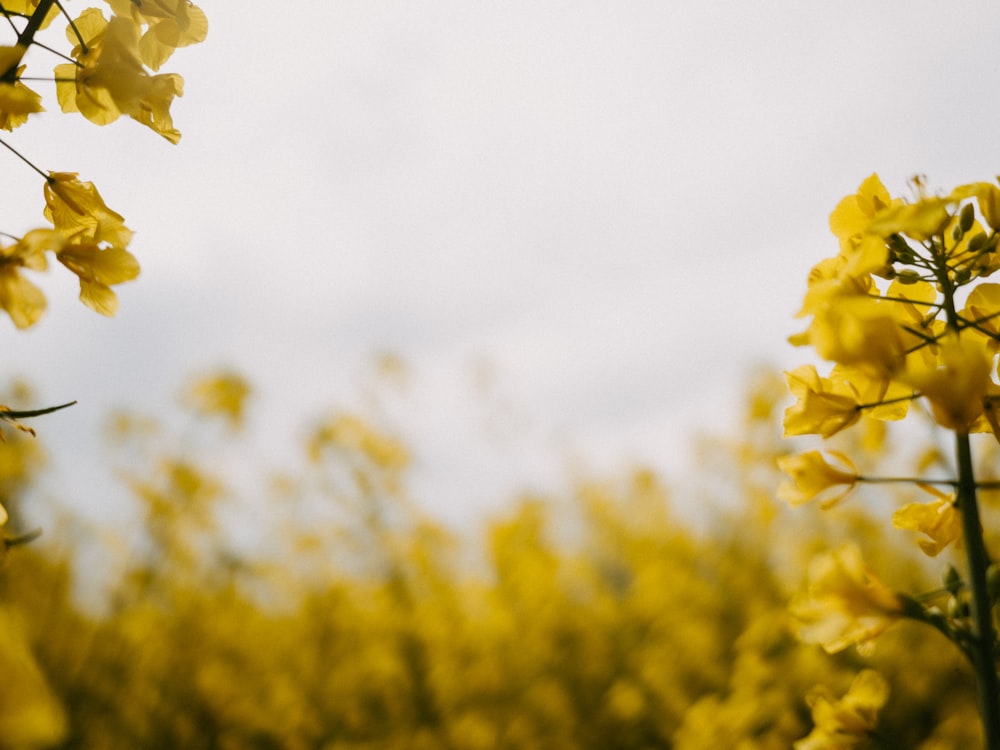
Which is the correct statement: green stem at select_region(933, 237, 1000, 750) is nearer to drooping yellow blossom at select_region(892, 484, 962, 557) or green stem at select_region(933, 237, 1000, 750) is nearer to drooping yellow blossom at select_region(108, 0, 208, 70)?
drooping yellow blossom at select_region(892, 484, 962, 557)

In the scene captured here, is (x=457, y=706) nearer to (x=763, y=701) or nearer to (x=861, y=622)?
(x=763, y=701)

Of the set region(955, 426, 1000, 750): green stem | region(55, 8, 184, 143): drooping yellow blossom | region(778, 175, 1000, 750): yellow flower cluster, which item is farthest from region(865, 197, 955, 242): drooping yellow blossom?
region(55, 8, 184, 143): drooping yellow blossom

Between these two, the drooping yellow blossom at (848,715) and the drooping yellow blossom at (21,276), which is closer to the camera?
the drooping yellow blossom at (21,276)

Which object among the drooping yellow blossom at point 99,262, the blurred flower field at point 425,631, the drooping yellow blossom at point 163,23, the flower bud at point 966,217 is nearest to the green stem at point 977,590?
the flower bud at point 966,217

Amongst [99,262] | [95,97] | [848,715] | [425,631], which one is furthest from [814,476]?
[425,631]

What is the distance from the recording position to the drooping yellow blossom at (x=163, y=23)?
1.08 meters

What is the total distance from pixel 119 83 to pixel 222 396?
5018 mm

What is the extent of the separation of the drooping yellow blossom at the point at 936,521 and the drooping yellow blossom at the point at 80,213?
1.21 meters

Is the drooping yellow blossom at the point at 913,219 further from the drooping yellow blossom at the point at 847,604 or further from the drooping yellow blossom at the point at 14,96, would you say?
the drooping yellow blossom at the point at 14,96

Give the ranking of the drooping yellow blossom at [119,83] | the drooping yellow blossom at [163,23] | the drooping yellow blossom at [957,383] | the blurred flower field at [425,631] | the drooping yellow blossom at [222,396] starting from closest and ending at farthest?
the drooping yellow blossom at [957,383], the drooping yellow blossom at [119,83], the drooping yellow blossom at [163,23], the blurred flower field at [425,631], the drooping yellow blossom at [222,396]

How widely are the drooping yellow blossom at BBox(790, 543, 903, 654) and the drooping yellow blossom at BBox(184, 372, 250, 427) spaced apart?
5314 mm

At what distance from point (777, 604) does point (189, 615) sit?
443 cm

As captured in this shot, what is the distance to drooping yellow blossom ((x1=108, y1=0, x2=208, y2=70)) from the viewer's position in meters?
1.08

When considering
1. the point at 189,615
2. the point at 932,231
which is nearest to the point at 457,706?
the point at 189,615
